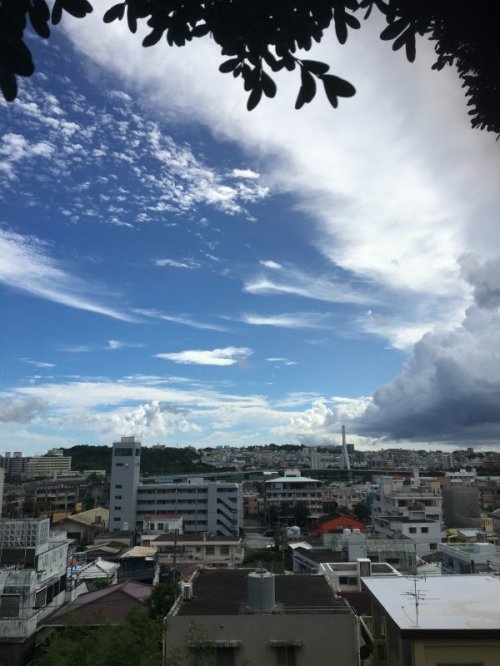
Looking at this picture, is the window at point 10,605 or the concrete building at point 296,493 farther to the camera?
the concrete building at point 296,493

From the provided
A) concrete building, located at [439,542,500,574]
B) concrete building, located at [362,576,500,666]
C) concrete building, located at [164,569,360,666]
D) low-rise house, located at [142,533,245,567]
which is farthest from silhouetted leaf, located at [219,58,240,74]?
low-rise house, located at [142,533,245,567]

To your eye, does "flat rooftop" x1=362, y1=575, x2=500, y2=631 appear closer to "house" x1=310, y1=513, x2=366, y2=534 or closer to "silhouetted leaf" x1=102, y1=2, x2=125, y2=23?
"silhouetted leaf" x1=102, y1=2, x2=125, y2=23

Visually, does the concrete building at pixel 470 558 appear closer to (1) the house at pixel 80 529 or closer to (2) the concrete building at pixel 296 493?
(1) the house at pixel 80 529

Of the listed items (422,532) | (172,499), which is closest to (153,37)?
(422,532)

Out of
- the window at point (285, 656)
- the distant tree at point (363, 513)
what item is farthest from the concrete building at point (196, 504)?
the window at point (285, 656)

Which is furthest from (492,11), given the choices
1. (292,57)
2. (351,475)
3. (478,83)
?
(351,475)

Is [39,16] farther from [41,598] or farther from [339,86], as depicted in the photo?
[41,598]
